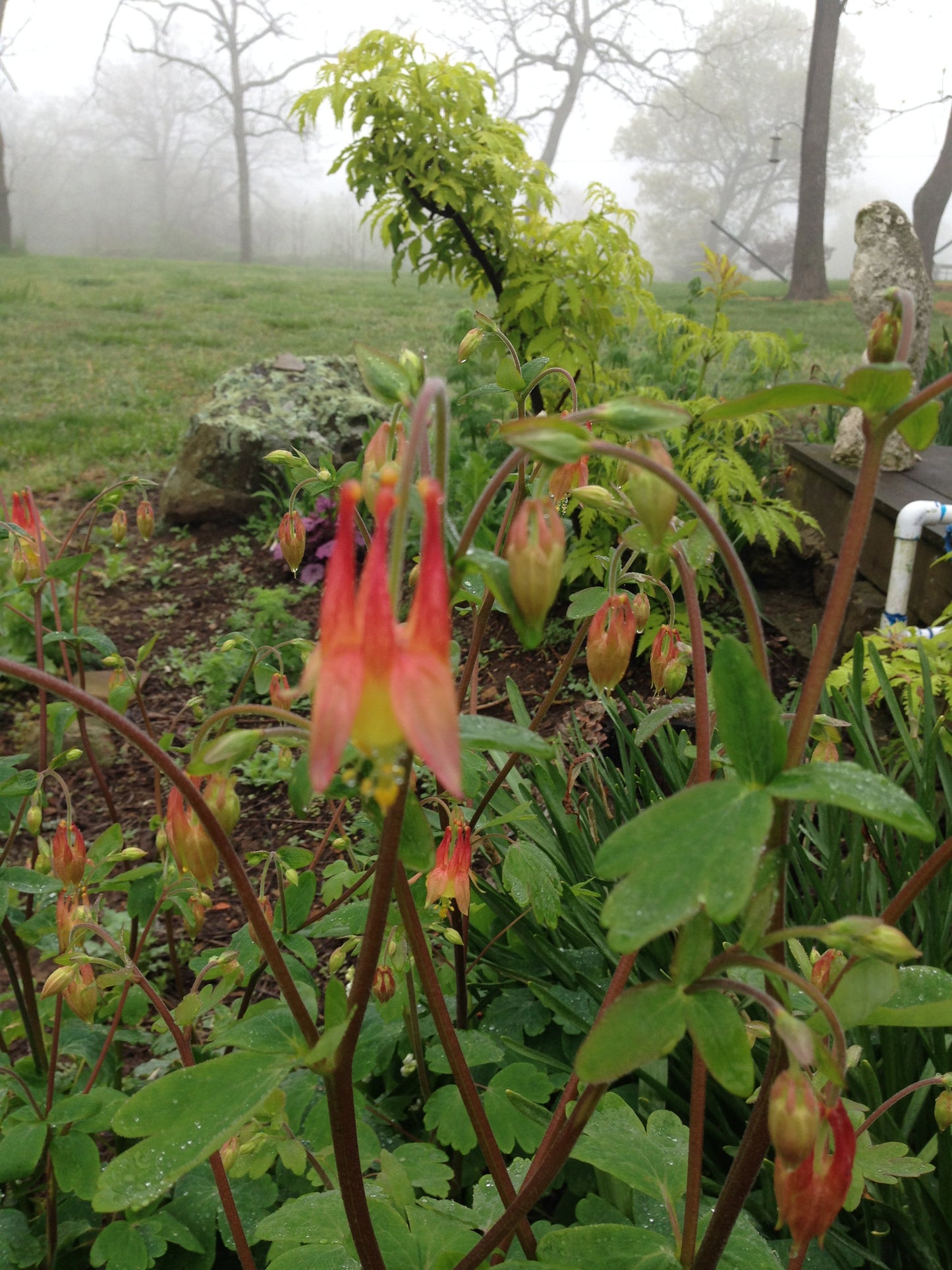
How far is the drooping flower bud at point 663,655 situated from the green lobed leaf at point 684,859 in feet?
2.06

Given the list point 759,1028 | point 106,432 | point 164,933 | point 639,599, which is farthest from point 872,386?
point 106,432

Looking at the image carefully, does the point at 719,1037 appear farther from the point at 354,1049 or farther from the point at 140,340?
the point at 140,340

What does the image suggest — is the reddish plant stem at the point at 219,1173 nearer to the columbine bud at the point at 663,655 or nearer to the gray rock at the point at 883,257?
the columbine bud at the point at 663,655

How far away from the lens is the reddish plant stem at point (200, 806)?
25.5 inches

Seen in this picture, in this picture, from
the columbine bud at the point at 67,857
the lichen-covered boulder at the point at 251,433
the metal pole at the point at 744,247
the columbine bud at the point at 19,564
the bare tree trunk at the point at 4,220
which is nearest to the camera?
the columbine bud at the point at 67,857

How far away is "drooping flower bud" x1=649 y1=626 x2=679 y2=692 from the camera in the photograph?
3.94 ft

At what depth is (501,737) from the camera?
579mm

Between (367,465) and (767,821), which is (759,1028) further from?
(367,465)

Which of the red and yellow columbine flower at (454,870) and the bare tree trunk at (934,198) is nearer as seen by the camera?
the red and yellow columbine flower at (454,870)

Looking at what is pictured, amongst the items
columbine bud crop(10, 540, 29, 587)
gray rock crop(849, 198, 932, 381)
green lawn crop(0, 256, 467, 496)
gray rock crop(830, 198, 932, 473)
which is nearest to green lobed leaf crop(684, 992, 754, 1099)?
columbine bud crop(10, 540, 29, 587)

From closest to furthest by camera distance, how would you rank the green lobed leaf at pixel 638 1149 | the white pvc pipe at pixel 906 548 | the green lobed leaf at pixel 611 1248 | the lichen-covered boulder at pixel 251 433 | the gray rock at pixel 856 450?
the green lobed leaf at pixel 611 1248
the green lobed leaf at pixel 638 1149
the white pvc pipe at pixel 906 548
the gray rock at pixel 856 450
the lichen-covered boulder at pixel 251 433

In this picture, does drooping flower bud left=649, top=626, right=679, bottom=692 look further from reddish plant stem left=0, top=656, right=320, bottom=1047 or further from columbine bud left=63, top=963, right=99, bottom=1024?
columbine bud left=63, top=963, right=99, bottom=1024

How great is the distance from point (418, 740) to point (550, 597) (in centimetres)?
14

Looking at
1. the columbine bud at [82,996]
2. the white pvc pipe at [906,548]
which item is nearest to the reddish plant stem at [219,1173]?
the columbine bud at [82,996]
